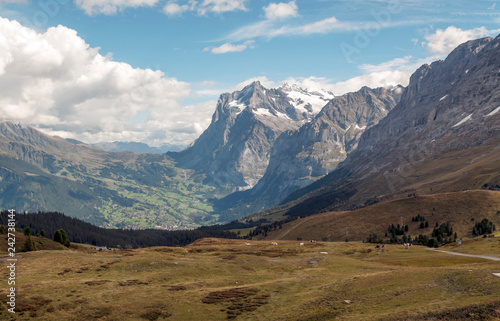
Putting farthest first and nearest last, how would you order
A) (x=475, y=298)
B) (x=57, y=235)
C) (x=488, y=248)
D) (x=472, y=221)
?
(x=472, y=221), (x=57, y=235), (x=488, y=248), (x=475, y=298)

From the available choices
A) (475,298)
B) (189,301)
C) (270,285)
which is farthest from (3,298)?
(475,298)

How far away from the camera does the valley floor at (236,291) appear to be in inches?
1668

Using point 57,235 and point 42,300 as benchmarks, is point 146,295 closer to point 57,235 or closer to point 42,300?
point 42,300

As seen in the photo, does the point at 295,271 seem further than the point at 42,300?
Yes

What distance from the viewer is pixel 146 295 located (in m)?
57.4

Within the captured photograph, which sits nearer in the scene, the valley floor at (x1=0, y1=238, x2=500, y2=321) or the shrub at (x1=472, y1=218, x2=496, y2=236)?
the valley floor at (x1=0, y1=238, x2=500, y2=321)

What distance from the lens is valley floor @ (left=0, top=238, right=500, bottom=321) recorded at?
42.4 metres

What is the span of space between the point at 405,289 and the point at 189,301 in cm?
3268

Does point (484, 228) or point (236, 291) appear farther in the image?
point (484, 228)

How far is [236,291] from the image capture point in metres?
59.7

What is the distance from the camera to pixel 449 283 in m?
48.8

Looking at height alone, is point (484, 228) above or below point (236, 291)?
below

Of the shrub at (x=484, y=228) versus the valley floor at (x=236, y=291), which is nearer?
the valley floor at (x=236, y=291)

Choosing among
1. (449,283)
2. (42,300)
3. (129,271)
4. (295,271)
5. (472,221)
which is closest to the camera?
(449,283)
